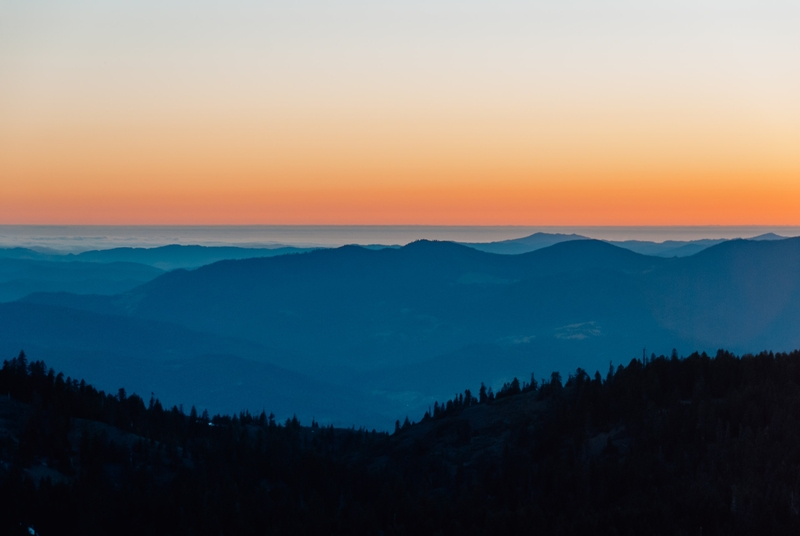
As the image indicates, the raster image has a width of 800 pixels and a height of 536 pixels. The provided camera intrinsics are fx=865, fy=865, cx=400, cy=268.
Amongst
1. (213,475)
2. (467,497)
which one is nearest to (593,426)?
(467,497)

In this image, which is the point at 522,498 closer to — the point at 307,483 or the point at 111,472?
the point at 307,483

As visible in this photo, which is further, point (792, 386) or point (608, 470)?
point (792, 386)

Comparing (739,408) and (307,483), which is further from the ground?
(739,408)

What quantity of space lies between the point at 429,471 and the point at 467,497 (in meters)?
26.6

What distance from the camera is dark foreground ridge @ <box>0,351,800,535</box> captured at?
10019 centimetres

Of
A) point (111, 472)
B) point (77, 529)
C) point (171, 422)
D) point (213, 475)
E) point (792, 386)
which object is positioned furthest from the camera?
point (171, 422)

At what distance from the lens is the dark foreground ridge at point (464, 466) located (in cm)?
10019

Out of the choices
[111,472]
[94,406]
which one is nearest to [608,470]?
[111,472]

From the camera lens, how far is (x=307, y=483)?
135375mm

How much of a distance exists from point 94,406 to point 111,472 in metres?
36.8

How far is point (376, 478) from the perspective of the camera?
14475 cm

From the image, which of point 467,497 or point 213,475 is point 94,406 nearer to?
point 213,475

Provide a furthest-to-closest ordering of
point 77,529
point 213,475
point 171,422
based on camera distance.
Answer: point 171,422, point 213,475, point 77,529

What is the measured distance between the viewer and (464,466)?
150125 mm
